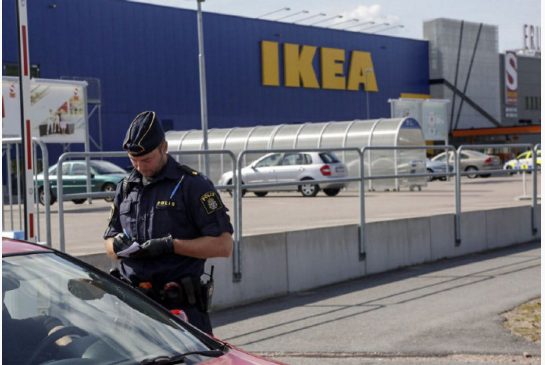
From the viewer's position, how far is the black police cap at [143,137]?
4.27 meters

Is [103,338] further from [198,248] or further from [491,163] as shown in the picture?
[491,163]

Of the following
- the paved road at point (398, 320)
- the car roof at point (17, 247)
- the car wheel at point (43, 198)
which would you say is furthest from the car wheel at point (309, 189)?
the car roof at point (17, 247)

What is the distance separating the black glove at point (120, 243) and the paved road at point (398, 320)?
2.69 meters

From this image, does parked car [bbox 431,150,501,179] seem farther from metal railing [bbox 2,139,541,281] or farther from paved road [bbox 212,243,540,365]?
paved road [bbox 212,243,540,365]

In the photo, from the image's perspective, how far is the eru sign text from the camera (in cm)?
4978

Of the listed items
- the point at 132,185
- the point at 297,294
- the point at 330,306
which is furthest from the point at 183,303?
the point at 297,294

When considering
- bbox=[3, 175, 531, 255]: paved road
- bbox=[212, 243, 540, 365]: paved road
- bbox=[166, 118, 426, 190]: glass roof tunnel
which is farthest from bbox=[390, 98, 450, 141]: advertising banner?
bbox=[212, 243, 540, 365]: paved road

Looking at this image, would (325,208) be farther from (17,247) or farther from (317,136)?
(317,136)

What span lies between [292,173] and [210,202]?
9.84 metres

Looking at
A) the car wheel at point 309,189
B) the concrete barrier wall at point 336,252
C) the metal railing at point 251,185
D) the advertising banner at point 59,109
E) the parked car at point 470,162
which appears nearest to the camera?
the metal railing at point 251,185

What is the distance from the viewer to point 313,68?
5228 cm

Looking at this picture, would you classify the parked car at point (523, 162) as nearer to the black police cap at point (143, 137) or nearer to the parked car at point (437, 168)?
the parked car at point (437, 168)

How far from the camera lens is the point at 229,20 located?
47531 mm

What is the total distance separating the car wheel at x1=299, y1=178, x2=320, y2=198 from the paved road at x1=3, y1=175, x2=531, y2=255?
0.30 feet
